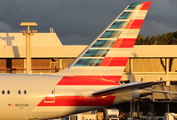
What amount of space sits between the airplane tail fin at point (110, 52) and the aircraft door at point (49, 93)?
5.81ft

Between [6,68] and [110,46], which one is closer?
[110,46]

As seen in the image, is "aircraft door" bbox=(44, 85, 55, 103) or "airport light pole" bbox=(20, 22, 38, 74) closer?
"aircraft door" bbox=(44, 85, 55, 103)

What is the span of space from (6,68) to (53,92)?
35339mm

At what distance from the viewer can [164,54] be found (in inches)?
2237

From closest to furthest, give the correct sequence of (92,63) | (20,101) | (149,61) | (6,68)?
(20,101) < (92,63) < (6,68) < (149,61)

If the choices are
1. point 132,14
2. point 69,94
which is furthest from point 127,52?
point 69,94

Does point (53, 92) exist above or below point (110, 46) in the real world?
below

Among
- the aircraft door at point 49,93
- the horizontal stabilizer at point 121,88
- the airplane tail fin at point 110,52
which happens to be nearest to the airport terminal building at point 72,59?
the airplane tail fin at point 110,52

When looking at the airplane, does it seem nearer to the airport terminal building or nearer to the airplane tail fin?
the airplane tail fin

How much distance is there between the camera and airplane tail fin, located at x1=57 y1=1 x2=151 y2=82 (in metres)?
23.4

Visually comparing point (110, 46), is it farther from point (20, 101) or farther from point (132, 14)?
point (20, 101)

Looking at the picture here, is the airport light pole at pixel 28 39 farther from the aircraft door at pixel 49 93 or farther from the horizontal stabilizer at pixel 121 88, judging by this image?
the horizontal stabilizer at pixel 121 88

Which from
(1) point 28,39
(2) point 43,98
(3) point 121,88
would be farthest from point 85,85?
(1) point 28,39

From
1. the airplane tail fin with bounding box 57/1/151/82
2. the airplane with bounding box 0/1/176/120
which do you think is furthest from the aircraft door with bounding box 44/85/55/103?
the airplane tail fin with bounding box 57/1/151/82
